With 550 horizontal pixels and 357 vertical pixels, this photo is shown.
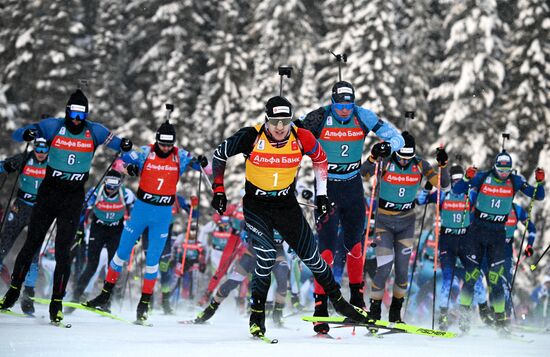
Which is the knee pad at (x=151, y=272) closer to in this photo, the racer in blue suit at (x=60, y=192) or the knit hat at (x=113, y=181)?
the racer in blue suit at (x=60, y=192)

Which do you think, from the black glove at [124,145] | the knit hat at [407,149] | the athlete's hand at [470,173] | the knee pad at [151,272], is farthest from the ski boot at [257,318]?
the athlete's hand at [470,173]

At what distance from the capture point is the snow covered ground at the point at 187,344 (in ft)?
19.2

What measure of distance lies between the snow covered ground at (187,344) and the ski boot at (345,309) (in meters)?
0.25

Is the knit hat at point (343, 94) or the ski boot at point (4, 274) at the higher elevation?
the knit hat at point (343, 94)

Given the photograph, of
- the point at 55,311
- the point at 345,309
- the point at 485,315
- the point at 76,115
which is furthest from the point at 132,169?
the point at 485,315

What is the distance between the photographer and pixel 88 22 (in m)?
35.6

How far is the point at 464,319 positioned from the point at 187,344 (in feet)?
18.4

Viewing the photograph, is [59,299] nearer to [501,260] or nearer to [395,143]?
[395,143]

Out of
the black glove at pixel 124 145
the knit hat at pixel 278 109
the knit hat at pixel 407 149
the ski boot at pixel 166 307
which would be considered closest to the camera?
the knit hat at pixel 278 109

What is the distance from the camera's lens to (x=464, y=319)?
1092cm

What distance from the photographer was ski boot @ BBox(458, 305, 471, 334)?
10.6m

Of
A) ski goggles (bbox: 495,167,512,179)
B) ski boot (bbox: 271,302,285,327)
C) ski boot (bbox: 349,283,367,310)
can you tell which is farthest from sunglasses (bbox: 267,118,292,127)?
ski goggles (bbox: 495,167,512,179)

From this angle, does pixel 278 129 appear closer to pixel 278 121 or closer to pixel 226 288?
pixel 278 121

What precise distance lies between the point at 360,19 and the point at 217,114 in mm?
7083
